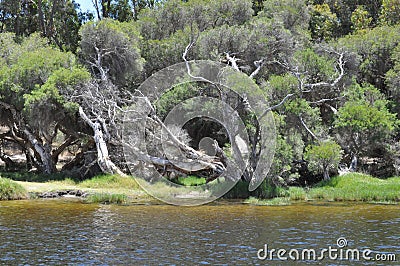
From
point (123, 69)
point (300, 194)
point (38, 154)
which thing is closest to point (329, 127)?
point (300, 194)

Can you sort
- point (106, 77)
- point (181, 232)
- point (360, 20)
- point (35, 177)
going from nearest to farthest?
point (181, 232) < point (35, 177) < point (106, 77) < point (360, 20)

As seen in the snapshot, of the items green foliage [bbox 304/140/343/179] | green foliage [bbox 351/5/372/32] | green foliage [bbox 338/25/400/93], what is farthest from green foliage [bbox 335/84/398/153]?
green foliage [bbox 351/5/372/32]

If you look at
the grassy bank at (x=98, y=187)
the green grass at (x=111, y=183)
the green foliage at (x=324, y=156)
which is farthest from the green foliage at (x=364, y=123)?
the grassy bank at (x=98, y=187)

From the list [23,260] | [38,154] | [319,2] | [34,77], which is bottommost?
[23,260]

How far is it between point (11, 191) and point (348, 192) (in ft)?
62.1

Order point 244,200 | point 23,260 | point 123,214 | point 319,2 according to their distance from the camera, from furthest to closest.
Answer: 1. point 319,2
2. point 244,200
3. point 123,214
4. point 23,260

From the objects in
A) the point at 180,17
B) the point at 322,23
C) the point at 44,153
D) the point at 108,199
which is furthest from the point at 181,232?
the point at 322,23

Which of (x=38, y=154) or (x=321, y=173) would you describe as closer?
(x=321, y=173)

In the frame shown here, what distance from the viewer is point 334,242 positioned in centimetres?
1706

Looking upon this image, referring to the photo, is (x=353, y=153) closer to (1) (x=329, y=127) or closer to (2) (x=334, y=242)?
(1) (x=329, y=127)

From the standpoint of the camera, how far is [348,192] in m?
29.2

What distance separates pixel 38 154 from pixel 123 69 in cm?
935

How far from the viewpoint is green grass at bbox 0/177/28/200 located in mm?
27705

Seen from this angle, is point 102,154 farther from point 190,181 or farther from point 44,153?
point 44,153
